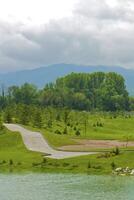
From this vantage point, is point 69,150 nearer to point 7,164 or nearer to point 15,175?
point 7,164

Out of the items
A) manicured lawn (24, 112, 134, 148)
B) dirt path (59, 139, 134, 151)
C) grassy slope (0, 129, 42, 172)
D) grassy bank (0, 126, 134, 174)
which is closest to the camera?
grassy bank (0, 126, 134, 174)

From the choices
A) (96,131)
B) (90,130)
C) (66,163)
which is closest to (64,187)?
(66,163)

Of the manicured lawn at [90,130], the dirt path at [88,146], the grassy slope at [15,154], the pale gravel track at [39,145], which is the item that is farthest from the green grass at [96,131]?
the grassy slope at [15,154]

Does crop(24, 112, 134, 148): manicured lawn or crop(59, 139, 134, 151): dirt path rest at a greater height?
crop(24, 112, 134, 148): manicured lawn

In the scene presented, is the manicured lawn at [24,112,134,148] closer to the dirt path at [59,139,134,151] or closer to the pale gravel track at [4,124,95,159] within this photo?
the pale gravel track at [4,124,95,159]

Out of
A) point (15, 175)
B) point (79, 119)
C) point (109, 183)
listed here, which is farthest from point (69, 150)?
point (79, 119)

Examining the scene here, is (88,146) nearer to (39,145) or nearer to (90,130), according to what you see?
(39,145)

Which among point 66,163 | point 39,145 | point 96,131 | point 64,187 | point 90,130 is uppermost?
point 90,130

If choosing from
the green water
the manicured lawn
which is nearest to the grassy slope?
the manicured lawn

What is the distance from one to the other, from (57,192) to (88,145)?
1418 inches

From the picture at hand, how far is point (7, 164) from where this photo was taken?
65.1 m

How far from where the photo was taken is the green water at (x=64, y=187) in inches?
1666

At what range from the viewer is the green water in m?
42.3

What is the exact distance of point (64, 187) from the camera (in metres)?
47.6
